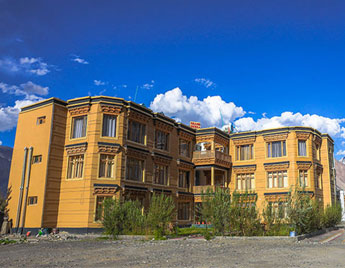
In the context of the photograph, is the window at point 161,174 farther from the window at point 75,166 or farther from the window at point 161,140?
the window at point 75,166

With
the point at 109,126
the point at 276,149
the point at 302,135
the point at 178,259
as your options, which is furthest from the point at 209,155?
the point at 178,259

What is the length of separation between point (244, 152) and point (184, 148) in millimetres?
7266

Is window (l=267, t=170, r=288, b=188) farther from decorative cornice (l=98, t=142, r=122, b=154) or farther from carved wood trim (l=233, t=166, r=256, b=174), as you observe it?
decorative cornice (l=98, t=142, r=122, b=154)

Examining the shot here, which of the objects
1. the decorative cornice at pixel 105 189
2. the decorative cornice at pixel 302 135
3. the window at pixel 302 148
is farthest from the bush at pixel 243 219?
the decorative cornice at pixel 302 135

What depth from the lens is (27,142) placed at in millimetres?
28812

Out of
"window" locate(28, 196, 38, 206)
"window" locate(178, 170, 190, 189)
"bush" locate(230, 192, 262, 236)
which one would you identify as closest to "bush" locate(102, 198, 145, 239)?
"bush" locate(230, 192, 262, 236)

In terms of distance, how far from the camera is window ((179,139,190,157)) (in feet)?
116

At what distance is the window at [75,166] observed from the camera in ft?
88.8

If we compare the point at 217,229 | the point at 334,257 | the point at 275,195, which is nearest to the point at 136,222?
the point at 217,229

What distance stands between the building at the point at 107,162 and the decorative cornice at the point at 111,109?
3.1 inches

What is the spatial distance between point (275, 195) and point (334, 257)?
22.6 m

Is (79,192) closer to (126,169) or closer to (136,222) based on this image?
→ (126,169)

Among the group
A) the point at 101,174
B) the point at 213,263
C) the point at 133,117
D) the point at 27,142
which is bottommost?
the point at 213,263

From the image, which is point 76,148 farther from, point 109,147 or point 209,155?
point 209,155
